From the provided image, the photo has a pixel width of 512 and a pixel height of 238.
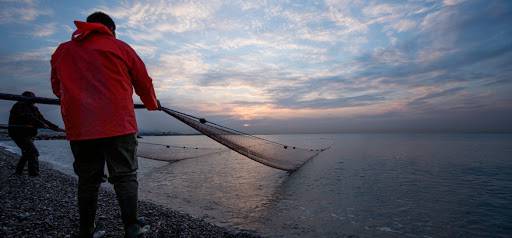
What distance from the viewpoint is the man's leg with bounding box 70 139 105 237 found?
131 inches

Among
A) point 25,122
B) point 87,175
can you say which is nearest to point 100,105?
point 87,175

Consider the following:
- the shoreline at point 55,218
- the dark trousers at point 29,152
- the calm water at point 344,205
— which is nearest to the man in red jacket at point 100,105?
the shoreline at point 55,218

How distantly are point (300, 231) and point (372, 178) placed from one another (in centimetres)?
1651

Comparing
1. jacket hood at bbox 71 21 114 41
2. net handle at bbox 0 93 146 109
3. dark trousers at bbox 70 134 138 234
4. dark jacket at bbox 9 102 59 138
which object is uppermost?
jacket hood at bbox 71 21 114 41

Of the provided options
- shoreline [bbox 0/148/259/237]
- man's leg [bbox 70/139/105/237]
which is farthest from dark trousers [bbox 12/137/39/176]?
man's leg [bbox 70/139/105/237]

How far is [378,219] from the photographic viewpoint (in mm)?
Result: 11000

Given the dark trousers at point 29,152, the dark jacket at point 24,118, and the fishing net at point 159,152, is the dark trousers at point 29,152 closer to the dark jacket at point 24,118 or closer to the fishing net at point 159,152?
the dark jacket at point 24,118

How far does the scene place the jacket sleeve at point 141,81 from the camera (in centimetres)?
339

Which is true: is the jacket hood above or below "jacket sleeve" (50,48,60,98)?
above

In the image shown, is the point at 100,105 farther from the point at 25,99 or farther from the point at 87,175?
the point at 25,99

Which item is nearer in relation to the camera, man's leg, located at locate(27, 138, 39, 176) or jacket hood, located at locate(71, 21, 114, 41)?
jacket hood, located at locate(71, 21, 114, 41)

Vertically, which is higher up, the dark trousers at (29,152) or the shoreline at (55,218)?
the dark trousers at (29,152)

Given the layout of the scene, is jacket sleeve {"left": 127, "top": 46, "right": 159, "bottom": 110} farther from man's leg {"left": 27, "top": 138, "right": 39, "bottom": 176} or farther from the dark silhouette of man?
man's leg {"left": 27, "top": 138, "right": 39, "bottom": 176}

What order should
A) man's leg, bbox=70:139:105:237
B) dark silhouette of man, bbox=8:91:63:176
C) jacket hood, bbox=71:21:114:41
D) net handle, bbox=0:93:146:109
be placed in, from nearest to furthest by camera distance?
jacket hood, bbox=71:21:114:41, man's leg, bbox=70:139:105:237, net handle, bbox=0:93:146:109, dark silhouette of man, bbox=8:91:63:176
